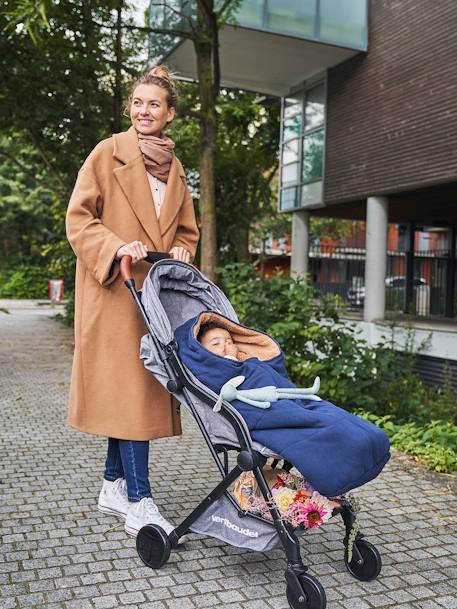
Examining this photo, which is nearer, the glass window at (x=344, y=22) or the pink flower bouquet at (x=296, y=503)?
the pink flower bouquet at (x=296, y=503)

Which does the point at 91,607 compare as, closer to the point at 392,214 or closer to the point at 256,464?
the point at 256,464

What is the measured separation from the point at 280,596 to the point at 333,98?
54.4ft

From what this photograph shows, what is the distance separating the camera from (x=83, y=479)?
200 inches

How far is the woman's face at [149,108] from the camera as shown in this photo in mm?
3846

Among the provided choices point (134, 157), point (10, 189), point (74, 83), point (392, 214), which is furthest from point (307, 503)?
point (10, 189)

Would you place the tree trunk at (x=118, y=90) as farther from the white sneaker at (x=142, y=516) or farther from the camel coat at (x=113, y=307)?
the white sneaker at (x=142, y=516)

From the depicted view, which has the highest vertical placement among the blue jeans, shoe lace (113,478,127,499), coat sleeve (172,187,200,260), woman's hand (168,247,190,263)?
coat sleeve (172,187,200,260)

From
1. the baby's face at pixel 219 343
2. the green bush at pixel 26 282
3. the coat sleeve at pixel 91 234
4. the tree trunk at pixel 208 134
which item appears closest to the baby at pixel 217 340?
the baby's face at pixel 219 343

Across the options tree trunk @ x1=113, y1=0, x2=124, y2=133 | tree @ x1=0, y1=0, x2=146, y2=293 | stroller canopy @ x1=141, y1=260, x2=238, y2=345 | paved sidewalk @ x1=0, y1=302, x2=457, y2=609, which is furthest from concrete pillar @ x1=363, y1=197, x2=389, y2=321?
stroller canopy @ x1=141, y1=260, x2=238, y2=345

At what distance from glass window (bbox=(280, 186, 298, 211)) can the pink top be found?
16361mm

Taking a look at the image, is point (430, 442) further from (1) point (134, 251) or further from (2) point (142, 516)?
(1) point (134, 251)

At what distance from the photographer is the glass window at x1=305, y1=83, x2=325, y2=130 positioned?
18.8m

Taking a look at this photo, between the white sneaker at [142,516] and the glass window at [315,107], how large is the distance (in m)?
16.3

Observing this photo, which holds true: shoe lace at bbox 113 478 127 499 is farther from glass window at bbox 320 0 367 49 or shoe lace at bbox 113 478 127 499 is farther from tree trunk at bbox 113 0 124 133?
glass window at bbox 320 0 367 49
